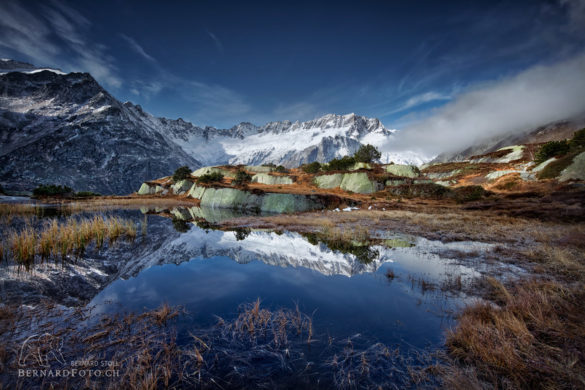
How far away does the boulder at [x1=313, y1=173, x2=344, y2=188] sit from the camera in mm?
60084

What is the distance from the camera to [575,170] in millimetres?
35344

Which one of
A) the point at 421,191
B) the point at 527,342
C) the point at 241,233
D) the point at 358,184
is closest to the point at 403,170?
the point at 358,184

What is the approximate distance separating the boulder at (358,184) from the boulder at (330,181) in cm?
185

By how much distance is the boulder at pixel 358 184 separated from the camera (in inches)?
2113

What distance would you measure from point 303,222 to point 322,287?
1573 centimetres

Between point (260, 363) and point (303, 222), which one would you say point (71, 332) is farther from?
point (303, 222)

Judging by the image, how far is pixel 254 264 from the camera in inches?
495

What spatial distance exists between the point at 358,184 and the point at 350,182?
2.38 m

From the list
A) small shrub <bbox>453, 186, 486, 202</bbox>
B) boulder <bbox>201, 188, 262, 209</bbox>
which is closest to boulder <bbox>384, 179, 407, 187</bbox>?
small shrub <bbox>453, 186, 486, 202</bbox>

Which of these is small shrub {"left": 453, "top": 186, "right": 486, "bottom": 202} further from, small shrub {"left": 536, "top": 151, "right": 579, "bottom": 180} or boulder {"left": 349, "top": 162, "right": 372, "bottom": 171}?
boulder {"left": 349, "top": 162, "right": 372, "bottom": 171}

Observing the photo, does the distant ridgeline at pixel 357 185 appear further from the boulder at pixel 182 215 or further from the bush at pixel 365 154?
the boulder at pixel 182 215

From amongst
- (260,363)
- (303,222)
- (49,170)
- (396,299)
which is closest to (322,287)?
(396,299)

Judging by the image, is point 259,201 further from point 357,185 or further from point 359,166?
point 359,166

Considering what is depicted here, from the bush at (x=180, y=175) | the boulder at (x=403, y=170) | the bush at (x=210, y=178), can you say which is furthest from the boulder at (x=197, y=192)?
the boulder at (x=403, y=170)
